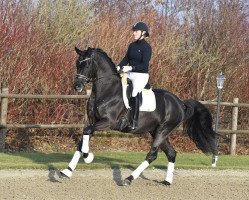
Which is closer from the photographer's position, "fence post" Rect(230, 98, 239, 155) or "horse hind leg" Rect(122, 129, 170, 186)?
"horse hind leg" Rect(122, 129, 170, 186)

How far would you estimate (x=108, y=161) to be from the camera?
12.8 meters

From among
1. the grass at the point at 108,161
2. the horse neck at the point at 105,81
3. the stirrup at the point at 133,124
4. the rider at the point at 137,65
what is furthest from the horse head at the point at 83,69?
the grass at the point at 108,161

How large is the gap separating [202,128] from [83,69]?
2.94 meters

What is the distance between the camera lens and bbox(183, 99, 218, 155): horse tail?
433 inches

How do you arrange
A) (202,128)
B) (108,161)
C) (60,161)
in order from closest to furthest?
(202,128)
(60,161)
(108,161)

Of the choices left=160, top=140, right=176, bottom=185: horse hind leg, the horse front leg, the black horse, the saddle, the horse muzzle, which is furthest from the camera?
left=160, top=140, right=176, bottom=185: horse hind leg

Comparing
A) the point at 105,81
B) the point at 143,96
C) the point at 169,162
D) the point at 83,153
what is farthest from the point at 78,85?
the point at 169,162

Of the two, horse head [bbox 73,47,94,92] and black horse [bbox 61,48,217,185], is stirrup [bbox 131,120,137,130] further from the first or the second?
horse head [bbox 73,47,94,92]

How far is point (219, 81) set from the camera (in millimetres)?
12992

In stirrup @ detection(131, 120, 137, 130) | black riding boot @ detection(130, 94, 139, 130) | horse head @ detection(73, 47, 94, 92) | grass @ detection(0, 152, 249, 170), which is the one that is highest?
horse head @ detection(73, 47, 94, 92)

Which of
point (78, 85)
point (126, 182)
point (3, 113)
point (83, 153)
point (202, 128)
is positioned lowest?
point (126, 182)

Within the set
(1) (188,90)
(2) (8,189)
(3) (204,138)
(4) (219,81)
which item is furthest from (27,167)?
(1) (188,90)

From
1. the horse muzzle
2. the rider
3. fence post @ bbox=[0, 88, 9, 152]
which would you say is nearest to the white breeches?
the rider

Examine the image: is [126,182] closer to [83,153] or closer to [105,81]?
[83,153]
